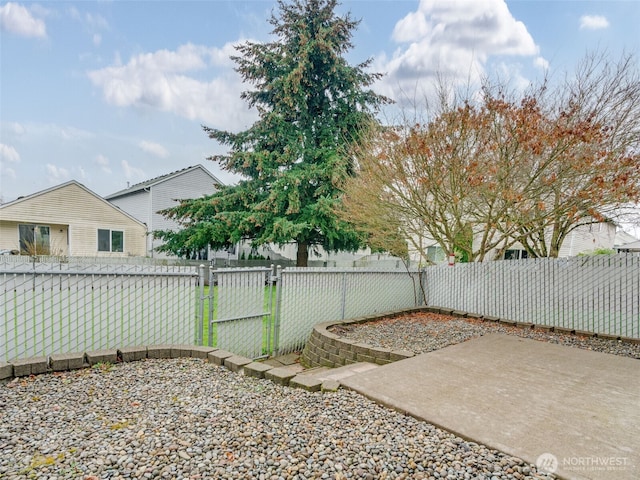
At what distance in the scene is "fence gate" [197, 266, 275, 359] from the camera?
15.7ft

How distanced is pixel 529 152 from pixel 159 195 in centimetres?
1910

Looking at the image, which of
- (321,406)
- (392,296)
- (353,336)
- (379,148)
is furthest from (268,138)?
(321,406)

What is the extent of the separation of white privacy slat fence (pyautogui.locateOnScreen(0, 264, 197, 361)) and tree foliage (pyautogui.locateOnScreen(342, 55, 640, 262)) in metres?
5.26

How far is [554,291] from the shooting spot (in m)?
7.14

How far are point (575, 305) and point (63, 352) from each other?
854 cm

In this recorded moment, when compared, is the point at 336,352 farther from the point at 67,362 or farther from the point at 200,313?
the point at 67,362

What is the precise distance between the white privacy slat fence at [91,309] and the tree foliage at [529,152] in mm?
5261

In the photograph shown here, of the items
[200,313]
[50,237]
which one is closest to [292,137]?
[200,313]

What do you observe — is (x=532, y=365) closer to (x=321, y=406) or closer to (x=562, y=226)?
(x=321, y=406)

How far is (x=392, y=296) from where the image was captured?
26.8 feet

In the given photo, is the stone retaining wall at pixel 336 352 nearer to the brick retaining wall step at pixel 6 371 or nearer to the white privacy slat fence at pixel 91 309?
the white privacy slat fence at pixel 91 309

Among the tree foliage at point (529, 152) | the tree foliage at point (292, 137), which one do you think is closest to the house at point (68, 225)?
the tree foliage at point (292, 137)

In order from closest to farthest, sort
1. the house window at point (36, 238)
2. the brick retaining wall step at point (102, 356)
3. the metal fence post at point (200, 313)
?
1. the brick retaining wall step at point (102, 356)
2. the metal fence post at point (200, 313)
3. the house window at point (36, 238)

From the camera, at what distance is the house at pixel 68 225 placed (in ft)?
52.6
